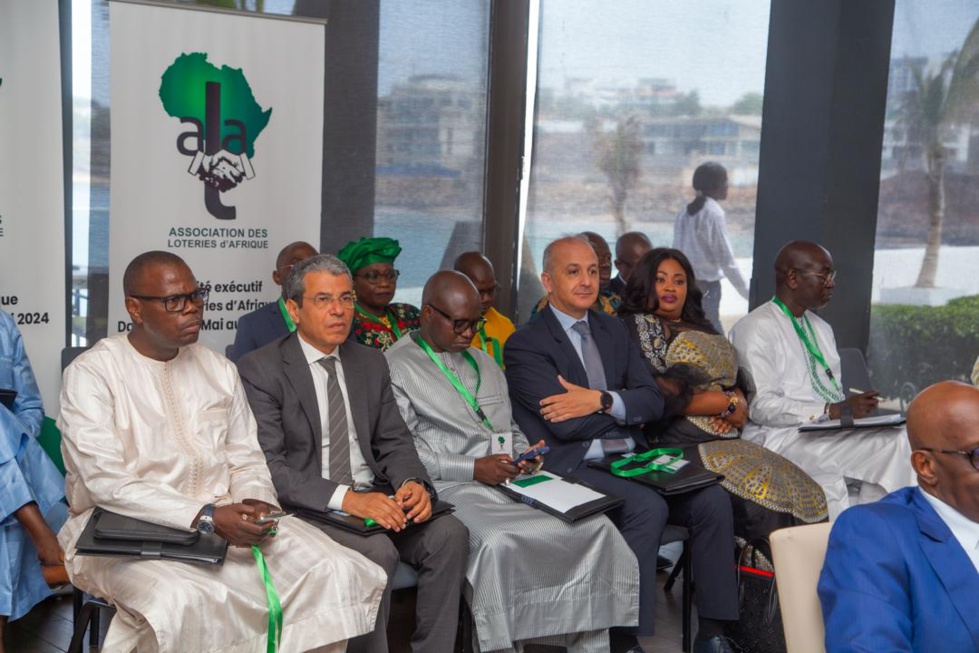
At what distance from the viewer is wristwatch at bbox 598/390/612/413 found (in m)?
4.49

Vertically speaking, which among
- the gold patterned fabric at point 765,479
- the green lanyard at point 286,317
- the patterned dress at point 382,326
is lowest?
the gold patterned fabric at point 765,479

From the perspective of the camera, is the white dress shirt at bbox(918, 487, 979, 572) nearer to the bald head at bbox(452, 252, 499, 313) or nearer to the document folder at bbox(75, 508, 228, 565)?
the document folder at bbox(75, 508, 228, 565)

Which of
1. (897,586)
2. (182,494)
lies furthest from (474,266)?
(897,586)

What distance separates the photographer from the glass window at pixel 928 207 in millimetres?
6723

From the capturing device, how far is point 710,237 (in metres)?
7.51

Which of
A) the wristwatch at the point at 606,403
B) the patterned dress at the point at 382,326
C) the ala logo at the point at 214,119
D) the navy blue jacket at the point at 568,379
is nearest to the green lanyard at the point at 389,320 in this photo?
the patterned dress at the point at 382,326

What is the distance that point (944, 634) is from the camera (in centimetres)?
230

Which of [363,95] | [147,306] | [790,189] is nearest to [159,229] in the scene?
[363,95]

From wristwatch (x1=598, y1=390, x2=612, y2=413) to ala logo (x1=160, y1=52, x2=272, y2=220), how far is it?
8.19 ft

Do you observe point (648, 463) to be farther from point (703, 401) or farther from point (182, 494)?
point (182, 494)

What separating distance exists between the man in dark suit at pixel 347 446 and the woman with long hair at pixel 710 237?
3902mm

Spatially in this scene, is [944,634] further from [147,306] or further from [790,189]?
[790,189]

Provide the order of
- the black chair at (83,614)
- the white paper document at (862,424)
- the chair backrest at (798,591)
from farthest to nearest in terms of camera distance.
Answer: the white paper document at (862,424) < the black chair at (83,614) < the chair backrest at (798,591)

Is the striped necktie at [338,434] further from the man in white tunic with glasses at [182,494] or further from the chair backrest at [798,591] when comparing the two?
the chair backrest at [798,591]
